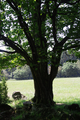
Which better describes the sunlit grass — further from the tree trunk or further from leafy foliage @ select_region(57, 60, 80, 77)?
leafy foliage @ select_region(57, 60, 80, 77)

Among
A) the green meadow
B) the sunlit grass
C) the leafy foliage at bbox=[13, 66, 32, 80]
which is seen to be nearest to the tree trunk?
the green meadow

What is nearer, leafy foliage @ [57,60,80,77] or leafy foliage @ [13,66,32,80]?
leafy foliage @ [57,60,80,77]

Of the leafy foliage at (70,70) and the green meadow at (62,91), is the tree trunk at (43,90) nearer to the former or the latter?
the green meadow at (62,91)

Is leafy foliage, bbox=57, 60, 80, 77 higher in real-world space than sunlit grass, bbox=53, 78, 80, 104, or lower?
higher

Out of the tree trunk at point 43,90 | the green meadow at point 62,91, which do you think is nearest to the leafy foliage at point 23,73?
the green meadow at point 62,91

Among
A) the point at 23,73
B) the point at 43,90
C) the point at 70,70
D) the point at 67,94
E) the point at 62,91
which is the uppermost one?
the point at 43,90

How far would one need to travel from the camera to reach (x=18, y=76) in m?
67.1

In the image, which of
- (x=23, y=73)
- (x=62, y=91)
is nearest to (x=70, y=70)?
(x=23, y=73)

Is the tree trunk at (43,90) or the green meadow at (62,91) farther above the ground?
the tree trunk at (43,90)

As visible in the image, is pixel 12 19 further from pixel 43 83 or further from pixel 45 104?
pixel 45 104

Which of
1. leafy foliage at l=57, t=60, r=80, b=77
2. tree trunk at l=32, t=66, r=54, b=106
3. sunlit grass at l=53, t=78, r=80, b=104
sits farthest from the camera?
leafy foliage at l=57, t=60, r=80, b=77

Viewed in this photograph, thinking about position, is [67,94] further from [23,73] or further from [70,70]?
[23,73]

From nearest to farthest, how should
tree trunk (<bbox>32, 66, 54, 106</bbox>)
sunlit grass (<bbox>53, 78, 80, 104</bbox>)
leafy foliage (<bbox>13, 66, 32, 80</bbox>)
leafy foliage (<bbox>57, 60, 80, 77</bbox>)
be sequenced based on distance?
1. tree trunk (<bbox>32, 66, 54, 106</bbox>)
2. sunlit grass (<bbox>53, 78, 80, 104</bbox>)
3. leafy foliage (<bbox>57, 60, 80, 77</bbox>)
4. leafy foliage (<bbox>13, 66, 32, 80</bbox>)

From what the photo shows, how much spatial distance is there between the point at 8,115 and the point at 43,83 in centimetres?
329
